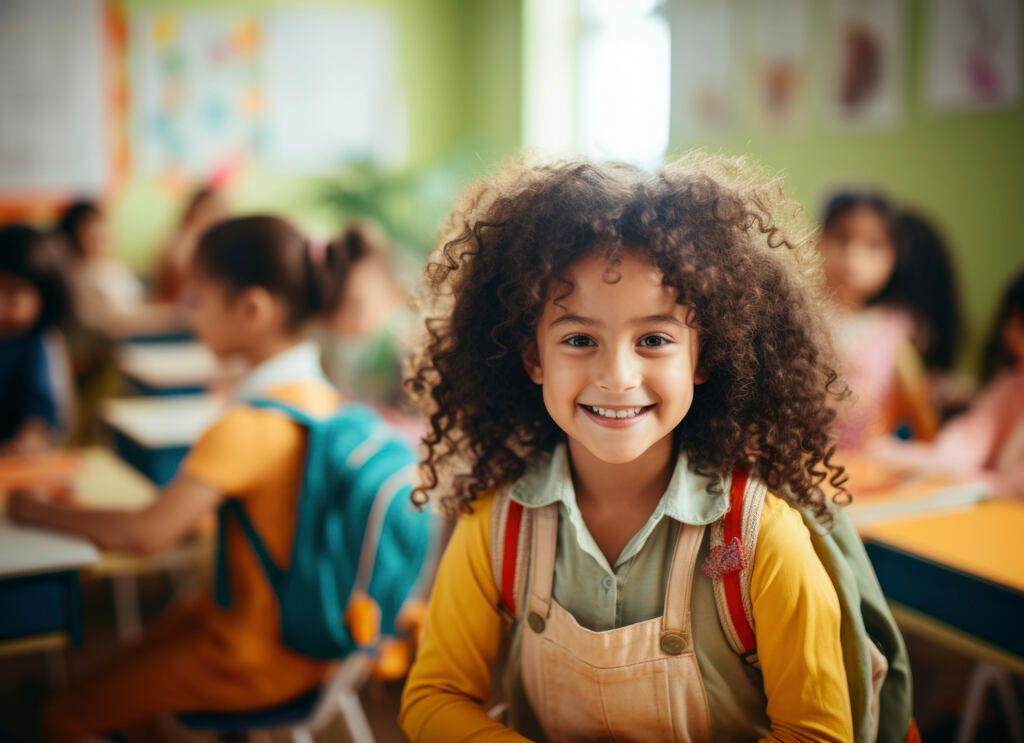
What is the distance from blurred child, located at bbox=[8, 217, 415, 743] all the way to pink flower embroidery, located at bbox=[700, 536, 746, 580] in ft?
2.70

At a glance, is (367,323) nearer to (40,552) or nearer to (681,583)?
(40,552)

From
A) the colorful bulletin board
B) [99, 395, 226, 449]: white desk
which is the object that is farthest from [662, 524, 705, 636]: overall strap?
the colorful bulletin board

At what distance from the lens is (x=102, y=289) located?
4883mm

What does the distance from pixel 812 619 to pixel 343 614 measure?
834mm

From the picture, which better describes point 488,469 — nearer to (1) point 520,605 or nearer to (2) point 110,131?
(1) point 520,605

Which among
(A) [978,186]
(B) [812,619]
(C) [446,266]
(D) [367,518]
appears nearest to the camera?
(B) [812,619]

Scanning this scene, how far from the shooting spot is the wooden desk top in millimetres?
1364

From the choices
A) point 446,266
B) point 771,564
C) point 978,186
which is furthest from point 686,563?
point 978,186

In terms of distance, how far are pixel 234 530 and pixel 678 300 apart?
962mm

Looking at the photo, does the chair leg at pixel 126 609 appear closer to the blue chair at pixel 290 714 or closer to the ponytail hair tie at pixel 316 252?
the blue chair at pixel 290 714

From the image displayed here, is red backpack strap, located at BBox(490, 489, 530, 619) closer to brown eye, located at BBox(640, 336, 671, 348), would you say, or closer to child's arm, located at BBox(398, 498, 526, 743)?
child's arm, located at BBox(398, 498, 526, 743)

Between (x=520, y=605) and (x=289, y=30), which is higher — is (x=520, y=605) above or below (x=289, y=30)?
below

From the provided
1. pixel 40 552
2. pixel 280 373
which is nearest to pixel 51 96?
pixel 280 373

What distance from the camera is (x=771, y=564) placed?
0.90 metres
